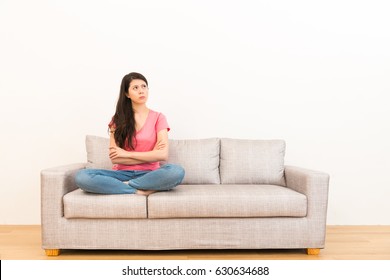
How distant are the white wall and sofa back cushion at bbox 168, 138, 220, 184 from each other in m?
0.39

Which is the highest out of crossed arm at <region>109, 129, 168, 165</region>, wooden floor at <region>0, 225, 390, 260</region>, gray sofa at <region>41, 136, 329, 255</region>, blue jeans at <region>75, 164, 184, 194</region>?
crossed arm at <region>109, 129, 168, 165</region>

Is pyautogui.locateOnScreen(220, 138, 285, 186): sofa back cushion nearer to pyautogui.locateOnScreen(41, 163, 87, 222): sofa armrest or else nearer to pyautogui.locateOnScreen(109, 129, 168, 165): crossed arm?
pyautogui.locateOnScreen(109, 129, 168, 165): crossed arm

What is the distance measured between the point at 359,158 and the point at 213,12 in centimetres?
182

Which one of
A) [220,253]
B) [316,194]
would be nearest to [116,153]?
[220,253]

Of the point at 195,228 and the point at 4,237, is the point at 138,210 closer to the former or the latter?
the point at 195,228

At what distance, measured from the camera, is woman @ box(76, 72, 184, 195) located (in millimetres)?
3109

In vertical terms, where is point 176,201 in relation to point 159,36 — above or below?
below

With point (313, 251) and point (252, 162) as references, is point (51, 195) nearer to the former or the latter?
point (252, 162)

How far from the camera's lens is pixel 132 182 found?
313 centimetres

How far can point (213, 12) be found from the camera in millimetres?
4082

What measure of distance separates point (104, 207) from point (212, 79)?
1.62 meters

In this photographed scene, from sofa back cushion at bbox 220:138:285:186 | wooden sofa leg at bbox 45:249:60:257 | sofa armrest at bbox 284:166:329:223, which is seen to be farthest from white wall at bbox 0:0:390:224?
wooden sofa leg at bbox 45:249:60:257
